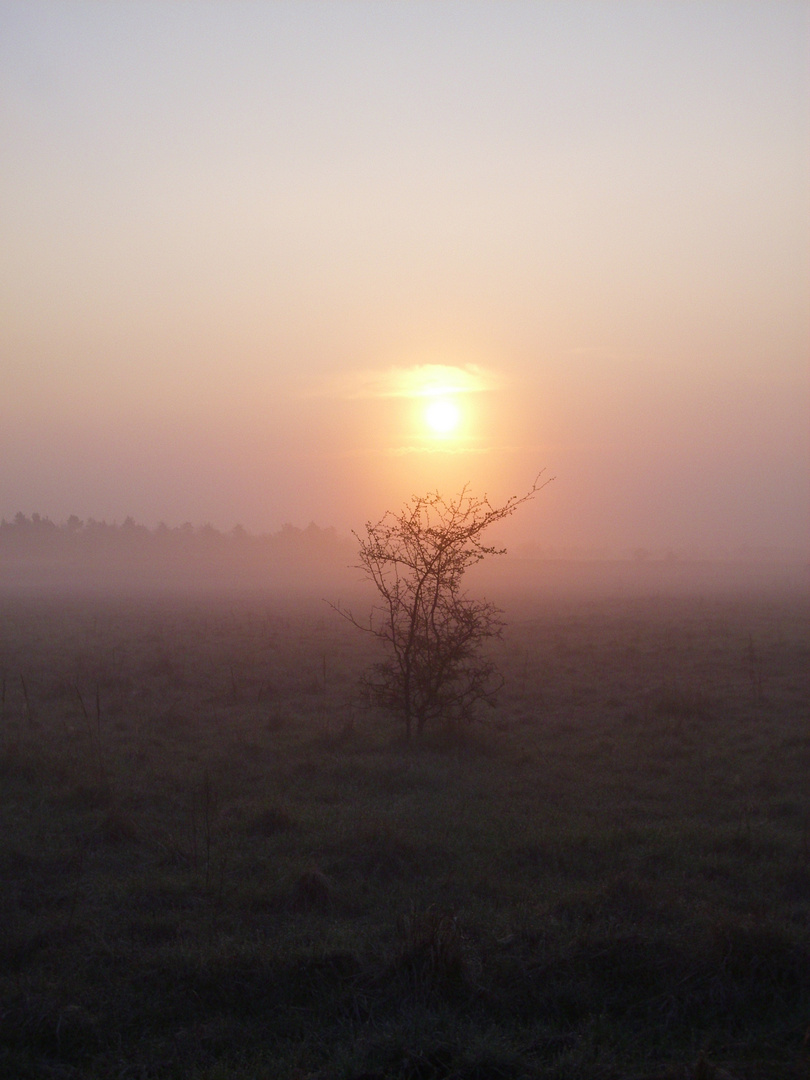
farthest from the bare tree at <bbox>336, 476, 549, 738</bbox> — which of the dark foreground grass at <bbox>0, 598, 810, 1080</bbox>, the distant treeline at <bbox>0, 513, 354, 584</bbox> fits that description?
the distant treeline at <bbox>0, 513, 354, 584</bbox>

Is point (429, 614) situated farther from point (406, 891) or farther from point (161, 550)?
point (161, 550)

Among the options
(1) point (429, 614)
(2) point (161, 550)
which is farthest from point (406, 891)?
(2) point (161, 550)

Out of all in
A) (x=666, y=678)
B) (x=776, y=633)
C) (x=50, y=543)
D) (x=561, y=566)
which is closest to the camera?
(x=666, y=678)

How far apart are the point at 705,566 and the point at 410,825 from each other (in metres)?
131

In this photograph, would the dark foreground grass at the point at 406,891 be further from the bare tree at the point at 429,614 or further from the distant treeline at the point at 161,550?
the distant treeline at the point at 161,550

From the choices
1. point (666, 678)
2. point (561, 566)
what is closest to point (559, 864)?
point (666, 678)

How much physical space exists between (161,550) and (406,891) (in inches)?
5529

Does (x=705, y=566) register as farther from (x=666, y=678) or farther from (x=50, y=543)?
(x=666, y=678)

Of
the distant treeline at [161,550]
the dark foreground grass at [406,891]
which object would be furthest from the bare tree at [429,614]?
the distant treeline at [161,550]

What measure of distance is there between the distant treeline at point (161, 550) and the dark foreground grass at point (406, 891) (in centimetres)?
10660

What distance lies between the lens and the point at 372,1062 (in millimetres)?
4906

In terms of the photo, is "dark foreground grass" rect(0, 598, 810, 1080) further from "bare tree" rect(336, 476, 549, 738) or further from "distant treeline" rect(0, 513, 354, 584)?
"distant treeline" rect(0, 513, 354, 584)

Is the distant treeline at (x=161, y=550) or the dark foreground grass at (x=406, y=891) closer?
the dark foreground grass at (x=406, y=891)

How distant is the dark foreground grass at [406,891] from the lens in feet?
17.2
